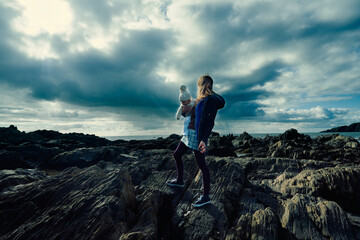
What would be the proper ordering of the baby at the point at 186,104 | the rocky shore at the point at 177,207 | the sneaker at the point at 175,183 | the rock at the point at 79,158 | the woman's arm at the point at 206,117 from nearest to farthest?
the rocky shore at the point at 177,207
the woman's arm at the point at 206,117
the baby at the point at 186,104
the sneaker at the point at 175,183
the rock at the point at 79,158

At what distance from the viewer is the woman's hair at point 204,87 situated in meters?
4.70

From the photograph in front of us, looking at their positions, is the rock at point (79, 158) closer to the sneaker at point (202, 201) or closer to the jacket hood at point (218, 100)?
the sneaker at point (202, 201)

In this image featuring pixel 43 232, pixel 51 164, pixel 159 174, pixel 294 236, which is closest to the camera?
pixel 43 232

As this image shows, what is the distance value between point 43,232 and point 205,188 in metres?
3.44

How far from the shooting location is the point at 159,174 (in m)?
6.63

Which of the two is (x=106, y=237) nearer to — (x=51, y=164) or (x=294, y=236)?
(x=294, y=236)

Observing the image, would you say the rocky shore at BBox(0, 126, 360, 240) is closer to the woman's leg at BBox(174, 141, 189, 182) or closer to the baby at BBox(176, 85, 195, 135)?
the woman's leg at BBox(174, 141, 189, 182)

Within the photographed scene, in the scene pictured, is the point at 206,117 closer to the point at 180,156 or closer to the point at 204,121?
the point at 204,121

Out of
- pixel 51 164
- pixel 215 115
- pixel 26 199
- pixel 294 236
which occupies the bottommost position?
pixel 51 164

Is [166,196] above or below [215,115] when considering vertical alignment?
below

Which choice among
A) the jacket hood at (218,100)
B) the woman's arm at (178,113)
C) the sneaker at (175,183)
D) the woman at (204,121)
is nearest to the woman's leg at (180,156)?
the sneaker at (175,183)

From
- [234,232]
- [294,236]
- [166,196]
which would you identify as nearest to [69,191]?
[166,196]

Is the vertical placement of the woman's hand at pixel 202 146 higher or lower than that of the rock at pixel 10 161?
higher

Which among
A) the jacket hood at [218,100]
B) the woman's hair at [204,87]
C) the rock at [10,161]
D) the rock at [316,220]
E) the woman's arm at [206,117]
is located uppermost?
the woman's hair at [204,87]
